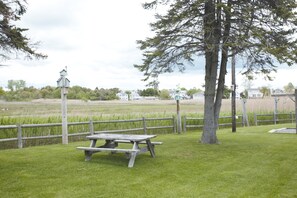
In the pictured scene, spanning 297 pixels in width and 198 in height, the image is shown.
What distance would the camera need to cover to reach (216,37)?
9.91m

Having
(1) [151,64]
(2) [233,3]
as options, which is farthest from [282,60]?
(1) [151,64]

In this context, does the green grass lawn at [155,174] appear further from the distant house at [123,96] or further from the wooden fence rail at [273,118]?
the distant house at [123,96]

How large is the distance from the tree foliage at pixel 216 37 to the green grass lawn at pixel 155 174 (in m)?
2.85

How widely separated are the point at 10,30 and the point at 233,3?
674cm

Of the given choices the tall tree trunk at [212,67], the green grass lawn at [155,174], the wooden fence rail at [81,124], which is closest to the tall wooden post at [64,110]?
the wooden fence rail at [81,124]

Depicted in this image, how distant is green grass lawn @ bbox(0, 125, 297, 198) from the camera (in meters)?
5.14

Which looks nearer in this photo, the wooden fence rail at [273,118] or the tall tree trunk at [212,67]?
the tall tree trunk at [212,67]

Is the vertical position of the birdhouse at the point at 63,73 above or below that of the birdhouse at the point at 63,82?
above

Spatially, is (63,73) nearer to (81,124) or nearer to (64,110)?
(64,110)

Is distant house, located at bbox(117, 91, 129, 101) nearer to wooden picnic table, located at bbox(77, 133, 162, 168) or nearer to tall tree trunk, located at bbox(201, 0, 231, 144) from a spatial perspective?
tall tree trunk, located at bbox(201, 0, 231, 144)

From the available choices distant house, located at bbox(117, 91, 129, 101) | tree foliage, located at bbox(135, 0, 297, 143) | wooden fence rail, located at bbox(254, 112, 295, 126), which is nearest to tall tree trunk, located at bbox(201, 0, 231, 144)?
tree foliage, located at bbox(135, 0, 297, 143)

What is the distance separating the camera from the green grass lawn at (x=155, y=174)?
5145 millimetres

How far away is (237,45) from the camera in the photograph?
9016 millimetres

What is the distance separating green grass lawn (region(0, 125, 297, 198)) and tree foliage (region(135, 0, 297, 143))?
9.34 ft
